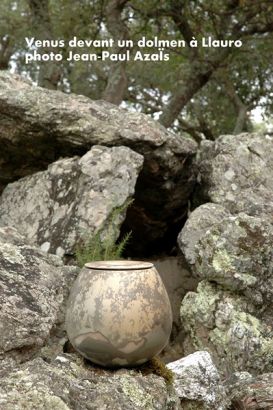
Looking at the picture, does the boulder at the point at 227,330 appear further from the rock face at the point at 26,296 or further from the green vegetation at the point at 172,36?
the green vegetation at the point at 172,36

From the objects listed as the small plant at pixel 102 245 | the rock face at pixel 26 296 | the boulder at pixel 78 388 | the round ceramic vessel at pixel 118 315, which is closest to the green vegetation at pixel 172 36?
the small plant at pixel 102 245

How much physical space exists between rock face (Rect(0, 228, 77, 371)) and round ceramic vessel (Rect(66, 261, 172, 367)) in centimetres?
53

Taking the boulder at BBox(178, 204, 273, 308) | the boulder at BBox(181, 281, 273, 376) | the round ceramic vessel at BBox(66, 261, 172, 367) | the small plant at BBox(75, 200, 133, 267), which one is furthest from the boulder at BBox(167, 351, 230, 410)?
the small plant at BBox(75, 200, 133, 267)

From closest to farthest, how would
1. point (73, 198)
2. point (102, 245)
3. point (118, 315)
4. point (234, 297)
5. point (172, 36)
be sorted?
point (118, 315)
point (234, 297)
point (102, 245)
point (73, 198)
point (172, 36)

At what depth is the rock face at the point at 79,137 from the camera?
646 cm

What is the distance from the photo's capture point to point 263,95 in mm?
13391

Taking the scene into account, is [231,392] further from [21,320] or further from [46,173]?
[46,173]

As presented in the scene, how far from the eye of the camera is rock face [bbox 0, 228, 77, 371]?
11.8ft

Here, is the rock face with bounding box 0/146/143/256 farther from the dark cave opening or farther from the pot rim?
the pot rim

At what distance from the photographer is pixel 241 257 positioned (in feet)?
17.2

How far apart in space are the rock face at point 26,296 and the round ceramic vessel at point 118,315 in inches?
21.0

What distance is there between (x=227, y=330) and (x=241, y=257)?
29.2 inches

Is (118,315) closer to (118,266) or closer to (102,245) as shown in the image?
(118,266)

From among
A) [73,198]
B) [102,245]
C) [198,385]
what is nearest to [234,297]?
[102,245]
